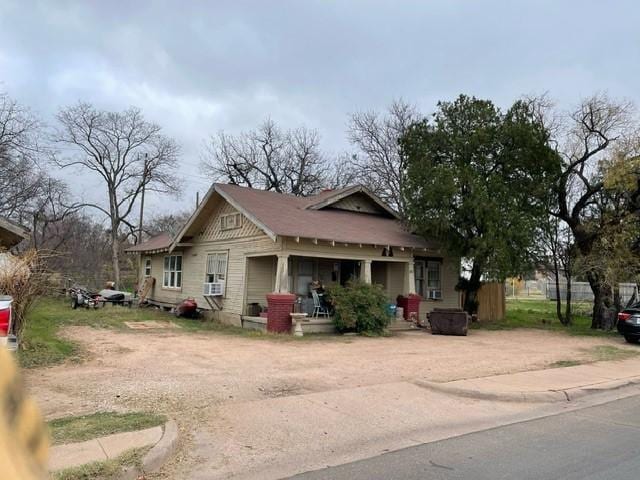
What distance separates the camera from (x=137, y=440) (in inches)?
213

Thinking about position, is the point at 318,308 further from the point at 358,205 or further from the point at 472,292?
the point at 472,292

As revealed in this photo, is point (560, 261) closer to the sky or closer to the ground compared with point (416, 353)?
closer to the sky

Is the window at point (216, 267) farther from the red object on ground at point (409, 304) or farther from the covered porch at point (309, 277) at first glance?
the red object on ground at point (409, 304)

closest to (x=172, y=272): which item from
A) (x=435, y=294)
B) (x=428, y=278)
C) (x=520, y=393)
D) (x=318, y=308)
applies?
(x=318, y=308)

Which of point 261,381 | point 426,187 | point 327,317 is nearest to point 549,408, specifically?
point 261,381

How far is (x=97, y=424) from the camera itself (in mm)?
6000

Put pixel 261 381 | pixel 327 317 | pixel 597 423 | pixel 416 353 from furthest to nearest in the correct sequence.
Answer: pixel 327 317
pixel 416 353
pixel 261 381
pixel 597 423

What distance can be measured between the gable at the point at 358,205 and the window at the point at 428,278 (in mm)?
3276

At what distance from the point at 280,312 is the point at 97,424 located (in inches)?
407

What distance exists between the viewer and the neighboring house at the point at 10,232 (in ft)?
36.4

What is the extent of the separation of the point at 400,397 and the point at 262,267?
39.8ft

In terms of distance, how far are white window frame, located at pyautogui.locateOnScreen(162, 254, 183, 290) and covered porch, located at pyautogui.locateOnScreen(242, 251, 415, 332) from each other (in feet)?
21.0

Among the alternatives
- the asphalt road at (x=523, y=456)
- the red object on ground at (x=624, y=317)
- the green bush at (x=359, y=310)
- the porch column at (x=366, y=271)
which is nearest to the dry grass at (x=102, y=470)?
the asphalt road at (x=523, y=456)

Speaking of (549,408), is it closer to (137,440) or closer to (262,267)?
(137,440)
